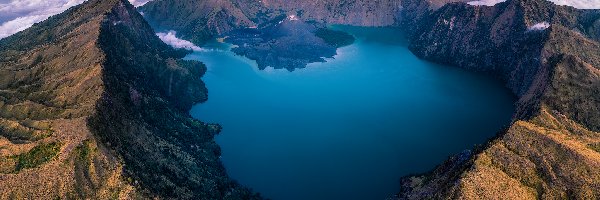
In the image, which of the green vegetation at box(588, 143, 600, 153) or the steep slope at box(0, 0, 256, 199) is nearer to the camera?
the steep slope at box(0, 0, 256, 199)

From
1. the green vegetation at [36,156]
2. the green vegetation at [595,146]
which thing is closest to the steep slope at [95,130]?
the green vegetation at [36,156]

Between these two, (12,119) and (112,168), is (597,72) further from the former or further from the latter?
(12,119)

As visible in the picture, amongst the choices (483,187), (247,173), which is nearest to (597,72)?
(483,187)

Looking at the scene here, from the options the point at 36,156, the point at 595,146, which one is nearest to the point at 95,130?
the point at 36,156

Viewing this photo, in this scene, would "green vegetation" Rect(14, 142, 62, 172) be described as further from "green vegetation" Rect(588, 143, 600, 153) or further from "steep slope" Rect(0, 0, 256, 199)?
"green vegetation" Rect(588, 143, 600, 153)

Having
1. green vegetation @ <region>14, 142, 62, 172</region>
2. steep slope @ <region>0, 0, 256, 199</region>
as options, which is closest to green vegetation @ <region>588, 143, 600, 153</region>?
steep slope @ <region>0, 0, 256, 199</region>

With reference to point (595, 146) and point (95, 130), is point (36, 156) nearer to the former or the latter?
point (95, 130)
